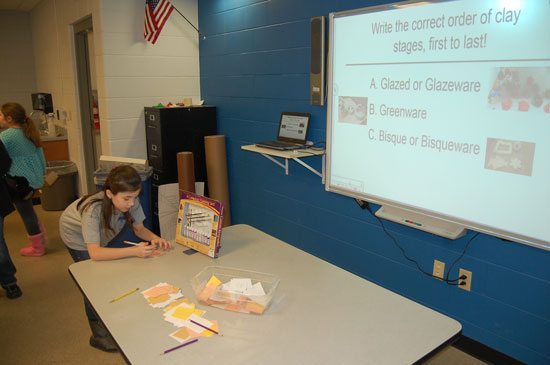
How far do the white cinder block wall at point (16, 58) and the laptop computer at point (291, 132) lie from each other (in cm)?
557

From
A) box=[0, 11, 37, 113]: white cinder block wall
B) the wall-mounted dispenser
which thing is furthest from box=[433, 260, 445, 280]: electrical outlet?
box=[0, 11, 37, 113]: white cinder block wall

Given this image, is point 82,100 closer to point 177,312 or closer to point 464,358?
point 177,312

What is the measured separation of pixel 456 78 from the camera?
204 cm

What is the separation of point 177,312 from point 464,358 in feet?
5.99

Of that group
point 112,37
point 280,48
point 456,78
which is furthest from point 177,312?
point 112,37

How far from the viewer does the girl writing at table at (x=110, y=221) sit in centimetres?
201

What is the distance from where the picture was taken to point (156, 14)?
383 centimetres

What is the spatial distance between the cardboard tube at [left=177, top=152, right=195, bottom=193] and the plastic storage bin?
1952mm

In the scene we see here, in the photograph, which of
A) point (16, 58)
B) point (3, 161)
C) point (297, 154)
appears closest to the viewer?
point (297, 154)

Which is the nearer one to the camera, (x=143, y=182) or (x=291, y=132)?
(x=143, y=182)

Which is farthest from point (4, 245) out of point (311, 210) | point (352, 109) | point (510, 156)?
point (510, 156)

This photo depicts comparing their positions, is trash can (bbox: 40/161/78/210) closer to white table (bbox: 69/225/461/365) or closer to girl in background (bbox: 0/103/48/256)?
girl in background (bbox: 0/103/48/256)

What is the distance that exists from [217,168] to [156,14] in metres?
1.52

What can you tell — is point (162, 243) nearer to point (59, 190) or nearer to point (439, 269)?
point (439, 269)
